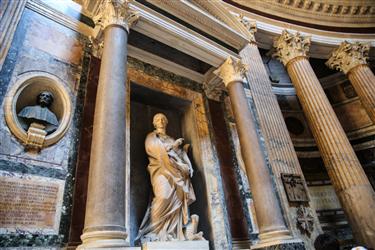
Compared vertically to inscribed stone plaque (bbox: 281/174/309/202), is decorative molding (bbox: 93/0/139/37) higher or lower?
higher

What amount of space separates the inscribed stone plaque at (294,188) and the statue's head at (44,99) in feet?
17.5

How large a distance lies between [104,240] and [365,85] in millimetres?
10007

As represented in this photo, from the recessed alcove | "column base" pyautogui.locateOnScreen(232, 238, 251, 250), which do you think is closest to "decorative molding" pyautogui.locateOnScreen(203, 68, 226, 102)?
the recessed alcove

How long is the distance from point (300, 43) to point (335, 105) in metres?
5.44

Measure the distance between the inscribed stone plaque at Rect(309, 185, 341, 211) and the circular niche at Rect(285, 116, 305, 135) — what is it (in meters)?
2.92

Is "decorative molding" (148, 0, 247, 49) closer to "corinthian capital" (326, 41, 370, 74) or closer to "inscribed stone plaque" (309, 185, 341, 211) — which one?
"corinthian capital" (326, 41, 370, 74)

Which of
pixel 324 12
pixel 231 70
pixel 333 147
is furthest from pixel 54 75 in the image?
pixel 324 12

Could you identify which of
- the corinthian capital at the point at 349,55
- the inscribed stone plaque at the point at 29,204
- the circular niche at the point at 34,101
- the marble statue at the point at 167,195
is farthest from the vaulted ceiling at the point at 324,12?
the inscribed stone plaque at the point at 29,204

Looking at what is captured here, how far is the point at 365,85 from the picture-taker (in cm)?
901

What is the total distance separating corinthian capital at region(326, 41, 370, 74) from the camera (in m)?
9.65

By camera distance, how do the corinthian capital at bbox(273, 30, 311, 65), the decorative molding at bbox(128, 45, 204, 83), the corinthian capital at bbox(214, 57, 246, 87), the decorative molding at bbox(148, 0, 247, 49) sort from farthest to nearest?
the corinthian capital at bbox(273, 30, 311, 65)
the corinthian capital at bbox(214, 57, 246, 87)
the decorative molding at bbox(128, 45, 204, 83)
the decorative molding at bbox(148, 0, 247, 49)

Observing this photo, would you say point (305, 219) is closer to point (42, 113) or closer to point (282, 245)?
point (282, 245)

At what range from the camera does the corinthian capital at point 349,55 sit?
9645 mm

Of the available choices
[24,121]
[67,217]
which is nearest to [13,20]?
[24,121]
